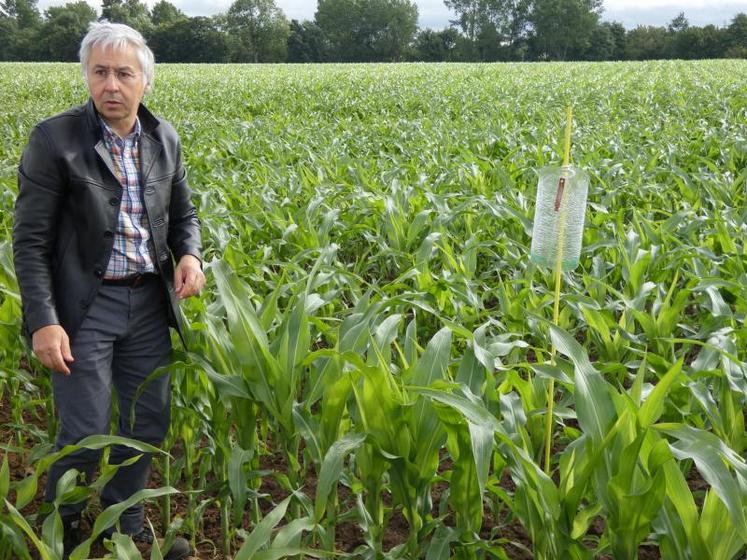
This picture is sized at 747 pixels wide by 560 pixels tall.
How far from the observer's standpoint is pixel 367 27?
7906cm

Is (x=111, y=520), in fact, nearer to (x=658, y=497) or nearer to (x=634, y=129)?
(x=658, y=497)

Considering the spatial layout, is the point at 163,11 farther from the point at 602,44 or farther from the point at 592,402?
the point at 592,402

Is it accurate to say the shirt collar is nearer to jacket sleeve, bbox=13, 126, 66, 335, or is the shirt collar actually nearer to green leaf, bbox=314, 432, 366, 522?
jacket sleeve, bbox=13, 126, 66, 335

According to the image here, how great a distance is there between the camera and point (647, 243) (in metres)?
3.73

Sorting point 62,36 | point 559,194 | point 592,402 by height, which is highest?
point 62,36

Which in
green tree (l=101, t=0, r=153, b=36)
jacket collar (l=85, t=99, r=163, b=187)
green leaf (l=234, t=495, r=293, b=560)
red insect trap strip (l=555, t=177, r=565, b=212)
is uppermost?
green tree (l=101, t=0, r=153, b=36)

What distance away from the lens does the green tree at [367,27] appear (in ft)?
246

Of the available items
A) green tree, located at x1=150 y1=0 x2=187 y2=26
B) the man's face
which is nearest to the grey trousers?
→ the man's face

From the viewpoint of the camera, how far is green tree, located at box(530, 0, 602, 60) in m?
72.5

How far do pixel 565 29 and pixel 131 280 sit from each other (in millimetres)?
78479

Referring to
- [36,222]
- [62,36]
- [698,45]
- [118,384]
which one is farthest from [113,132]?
[698,45]

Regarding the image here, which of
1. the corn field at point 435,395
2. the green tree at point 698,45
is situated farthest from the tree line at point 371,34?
the corn field at point 435,395

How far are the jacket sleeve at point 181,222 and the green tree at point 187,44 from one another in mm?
64940

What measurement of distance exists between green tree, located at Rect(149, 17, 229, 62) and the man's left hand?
65.1 meters
